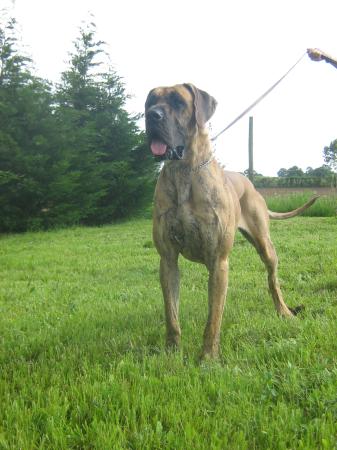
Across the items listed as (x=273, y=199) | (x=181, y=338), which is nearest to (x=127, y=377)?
(x=181, y=338)

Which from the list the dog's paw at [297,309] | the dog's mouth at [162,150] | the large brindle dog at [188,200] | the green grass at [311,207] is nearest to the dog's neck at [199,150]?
the large brindle dog at [188,200]

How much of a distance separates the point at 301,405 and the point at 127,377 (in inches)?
38.3

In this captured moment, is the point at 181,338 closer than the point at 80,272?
Yes

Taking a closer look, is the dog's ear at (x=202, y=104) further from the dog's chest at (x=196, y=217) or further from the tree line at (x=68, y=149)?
the tree line at (x=68, y=149)

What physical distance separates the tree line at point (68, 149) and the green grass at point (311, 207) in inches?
199

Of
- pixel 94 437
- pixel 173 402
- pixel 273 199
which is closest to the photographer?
pixel 94 437

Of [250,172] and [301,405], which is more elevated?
[250,172]

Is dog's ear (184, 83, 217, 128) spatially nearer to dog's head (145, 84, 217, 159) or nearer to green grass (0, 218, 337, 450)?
dog's head (145, 84, 217, 159)

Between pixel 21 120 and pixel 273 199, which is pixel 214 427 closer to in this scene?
pixel 21 120

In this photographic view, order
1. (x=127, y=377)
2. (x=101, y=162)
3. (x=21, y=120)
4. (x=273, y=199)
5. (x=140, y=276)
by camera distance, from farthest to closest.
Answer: (x=273, y=199) < (x=101, y=162) < (x=21, y=120) < (x=140, y=276) < (x=127, y=377)

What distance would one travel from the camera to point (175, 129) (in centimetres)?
317

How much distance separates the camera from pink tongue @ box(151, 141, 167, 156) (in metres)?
3.10

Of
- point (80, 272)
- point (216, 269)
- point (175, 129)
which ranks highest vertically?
point (175, 129)

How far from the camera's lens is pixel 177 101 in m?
3.26
